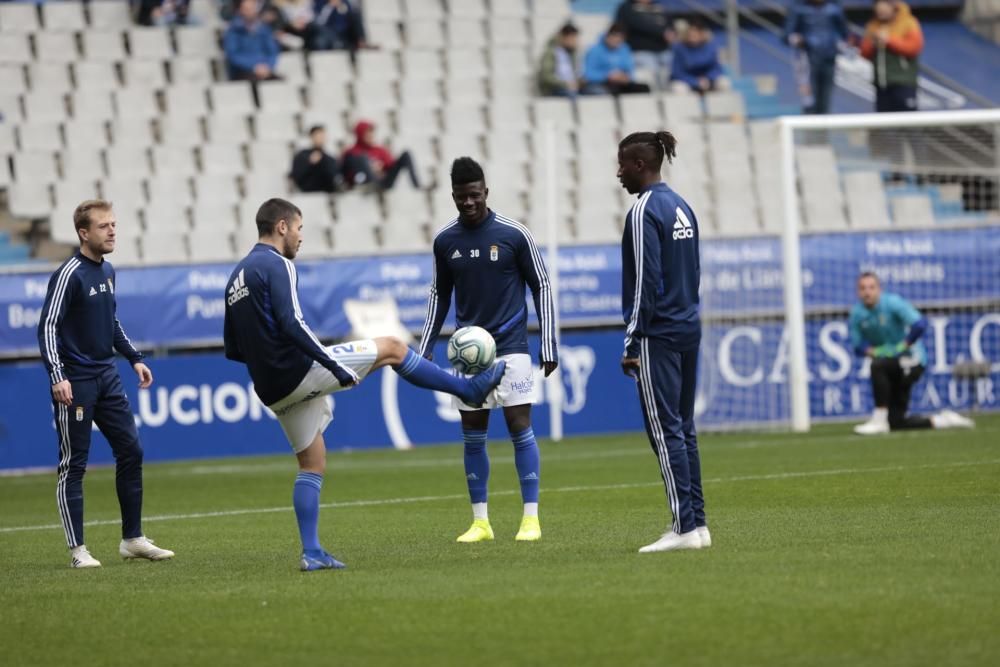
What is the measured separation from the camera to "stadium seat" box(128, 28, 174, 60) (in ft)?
85.9

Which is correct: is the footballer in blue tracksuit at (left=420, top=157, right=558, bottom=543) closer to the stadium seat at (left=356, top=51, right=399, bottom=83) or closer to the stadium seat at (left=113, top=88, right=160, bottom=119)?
the stadium seat at (left=113, top=88, right=160, bottom=119)

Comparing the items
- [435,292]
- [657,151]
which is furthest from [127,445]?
[657,151]

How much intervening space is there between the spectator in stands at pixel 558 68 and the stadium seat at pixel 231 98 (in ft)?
15.3

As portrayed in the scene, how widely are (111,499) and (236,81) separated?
10.8 metres

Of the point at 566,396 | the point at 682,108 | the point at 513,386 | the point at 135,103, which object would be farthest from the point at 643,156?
the point at 682,108

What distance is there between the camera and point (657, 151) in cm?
948

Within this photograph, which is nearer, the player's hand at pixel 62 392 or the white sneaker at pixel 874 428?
the player's hand at pixel 62 392

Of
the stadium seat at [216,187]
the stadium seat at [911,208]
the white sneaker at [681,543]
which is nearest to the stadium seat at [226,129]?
the stadium seat at [216,187]

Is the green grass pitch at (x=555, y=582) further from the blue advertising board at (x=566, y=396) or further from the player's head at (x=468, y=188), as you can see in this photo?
the blue advertising board at (x=566, y=396)

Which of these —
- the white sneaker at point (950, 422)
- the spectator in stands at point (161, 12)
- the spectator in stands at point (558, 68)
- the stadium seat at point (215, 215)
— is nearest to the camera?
the white sneaker at point (950, 422)

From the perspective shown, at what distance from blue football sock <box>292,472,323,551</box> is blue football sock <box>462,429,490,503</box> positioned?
154cm

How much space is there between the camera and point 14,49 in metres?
25.7

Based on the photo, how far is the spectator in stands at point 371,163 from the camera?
81.4 ft

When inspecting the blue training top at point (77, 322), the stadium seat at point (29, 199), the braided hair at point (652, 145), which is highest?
the stadium seat at point (29, 199)
